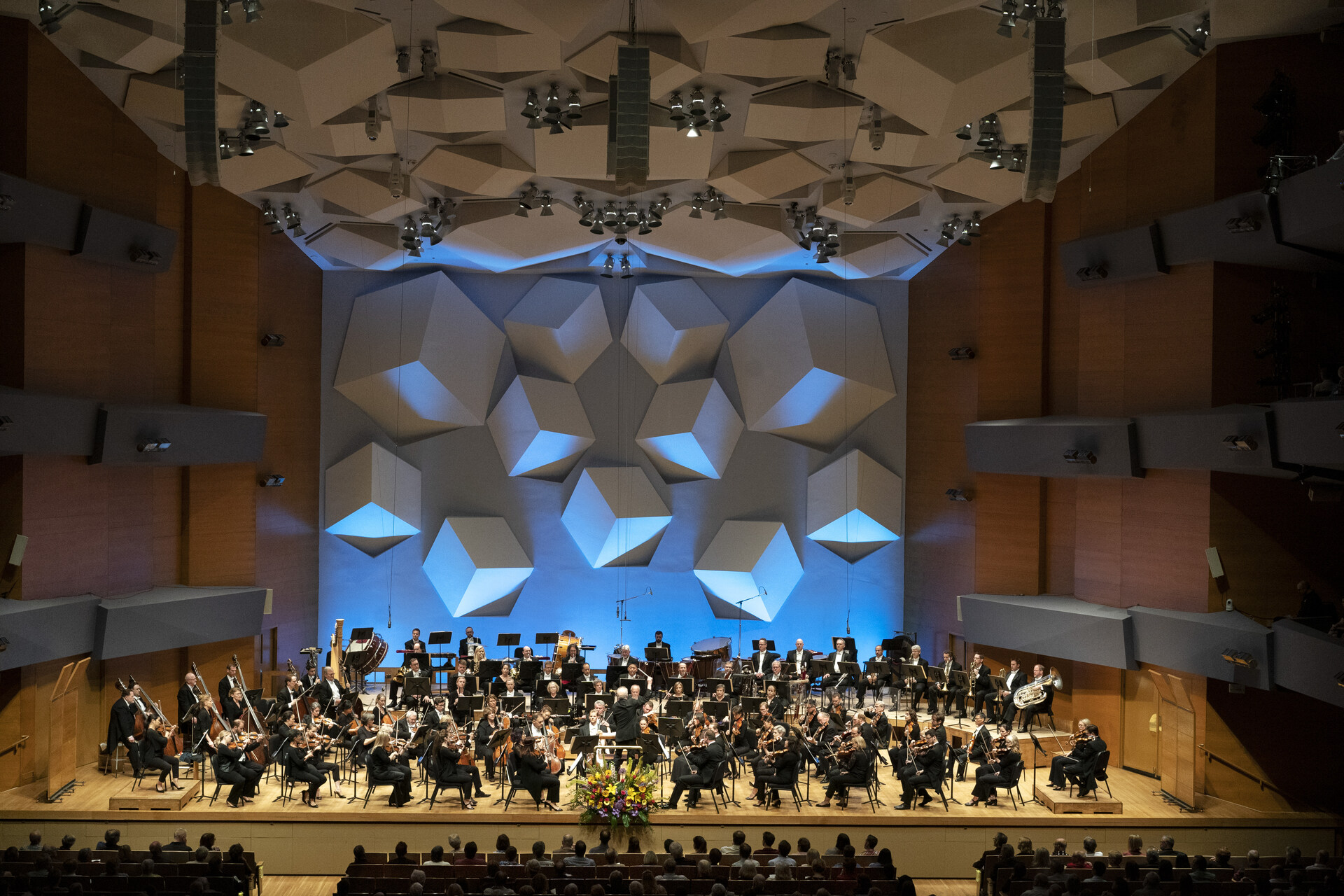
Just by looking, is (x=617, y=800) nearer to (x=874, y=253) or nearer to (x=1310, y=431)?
(x=1310, y=431)

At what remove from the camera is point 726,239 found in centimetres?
1841

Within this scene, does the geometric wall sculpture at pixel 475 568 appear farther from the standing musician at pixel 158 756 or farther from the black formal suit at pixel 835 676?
→ the standing musician at pixel 158 756

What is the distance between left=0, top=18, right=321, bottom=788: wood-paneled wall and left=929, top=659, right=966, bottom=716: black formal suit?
35.1ft

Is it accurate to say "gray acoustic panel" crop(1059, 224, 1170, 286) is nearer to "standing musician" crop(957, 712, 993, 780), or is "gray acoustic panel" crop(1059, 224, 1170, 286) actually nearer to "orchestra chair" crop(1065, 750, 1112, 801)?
"orchestra chair" crop(1065, 750, 1112, 801)

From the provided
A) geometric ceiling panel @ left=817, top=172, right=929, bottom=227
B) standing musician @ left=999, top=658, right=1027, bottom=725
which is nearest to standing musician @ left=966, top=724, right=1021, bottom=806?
standing musician @ left=999, top=658, right=1027, bottom=725

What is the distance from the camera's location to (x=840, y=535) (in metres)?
20.4

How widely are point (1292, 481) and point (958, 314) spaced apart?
624cm

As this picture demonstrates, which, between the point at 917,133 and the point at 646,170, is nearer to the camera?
the point at 646,170

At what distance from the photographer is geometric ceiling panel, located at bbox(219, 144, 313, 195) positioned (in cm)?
1503

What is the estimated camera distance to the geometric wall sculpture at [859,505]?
20.2 meters

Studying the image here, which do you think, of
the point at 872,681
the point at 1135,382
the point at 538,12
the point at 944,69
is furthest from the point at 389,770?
the point at 1135,382

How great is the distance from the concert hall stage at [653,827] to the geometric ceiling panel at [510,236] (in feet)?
30.4

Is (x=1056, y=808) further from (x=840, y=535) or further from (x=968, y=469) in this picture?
(x=840, y=535)

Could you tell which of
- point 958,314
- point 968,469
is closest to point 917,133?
point 958,314
